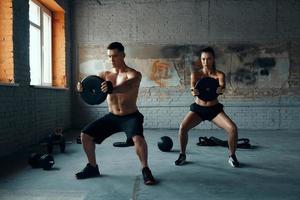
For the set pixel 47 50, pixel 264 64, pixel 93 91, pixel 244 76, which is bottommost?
pixel 93 91

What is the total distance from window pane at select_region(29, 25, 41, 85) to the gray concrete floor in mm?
2073

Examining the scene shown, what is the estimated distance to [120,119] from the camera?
338 cm

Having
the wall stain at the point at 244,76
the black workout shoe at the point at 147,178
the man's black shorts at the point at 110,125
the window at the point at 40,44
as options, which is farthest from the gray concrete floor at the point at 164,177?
the wall stain at the point at 244,76

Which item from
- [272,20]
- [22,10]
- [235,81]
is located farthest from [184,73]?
[22,10]

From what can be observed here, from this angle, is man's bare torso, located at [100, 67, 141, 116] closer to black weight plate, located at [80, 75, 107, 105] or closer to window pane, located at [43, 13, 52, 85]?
black weight plate, located at [80, 75, 107, 105]

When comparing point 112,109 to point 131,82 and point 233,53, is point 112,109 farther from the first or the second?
point 233,53

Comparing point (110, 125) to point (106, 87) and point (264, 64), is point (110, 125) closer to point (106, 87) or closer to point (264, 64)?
point (106, 87)

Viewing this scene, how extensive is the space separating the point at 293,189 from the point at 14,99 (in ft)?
12.7

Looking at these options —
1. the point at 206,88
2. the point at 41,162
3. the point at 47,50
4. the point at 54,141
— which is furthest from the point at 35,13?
the point at 206,88

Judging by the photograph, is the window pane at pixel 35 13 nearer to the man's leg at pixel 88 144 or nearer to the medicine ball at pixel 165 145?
the medicine ball at pixel 165 145

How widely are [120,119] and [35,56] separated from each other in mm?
3931

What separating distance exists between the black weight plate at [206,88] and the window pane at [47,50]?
4.33 metres

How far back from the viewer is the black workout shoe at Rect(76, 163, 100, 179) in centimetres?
339

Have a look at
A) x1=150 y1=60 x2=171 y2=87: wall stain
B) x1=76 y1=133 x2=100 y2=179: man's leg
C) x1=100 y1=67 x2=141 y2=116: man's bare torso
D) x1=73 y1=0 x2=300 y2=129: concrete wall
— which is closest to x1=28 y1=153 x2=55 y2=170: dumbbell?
x1=76 y1=133 x2=100 y2=179: man's leg
